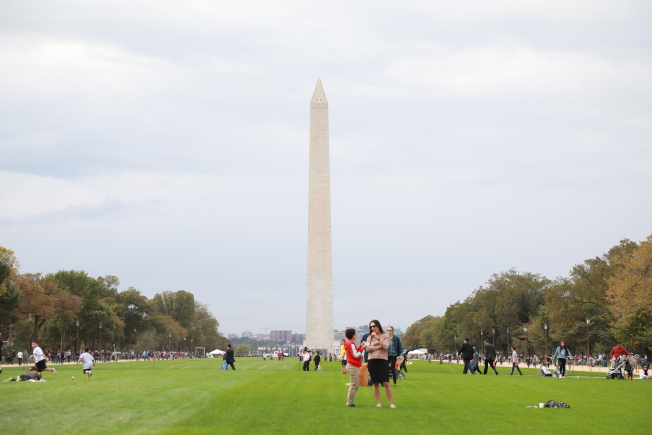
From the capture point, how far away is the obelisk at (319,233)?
→ 78250 mm

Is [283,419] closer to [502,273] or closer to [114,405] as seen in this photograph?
[114,405]

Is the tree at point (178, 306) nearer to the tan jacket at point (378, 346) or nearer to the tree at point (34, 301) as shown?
the tree at point (34, 301)

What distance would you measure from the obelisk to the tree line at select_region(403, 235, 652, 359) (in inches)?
888

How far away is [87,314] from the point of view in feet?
326

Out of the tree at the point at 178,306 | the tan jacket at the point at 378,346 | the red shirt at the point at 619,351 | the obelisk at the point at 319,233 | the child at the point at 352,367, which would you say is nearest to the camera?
the tan jacket at the point at 378,346

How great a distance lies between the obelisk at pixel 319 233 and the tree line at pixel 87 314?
83.9 ft

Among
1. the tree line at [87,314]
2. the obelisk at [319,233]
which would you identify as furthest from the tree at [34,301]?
the obelisk at [319,233]

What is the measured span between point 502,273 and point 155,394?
318 ft

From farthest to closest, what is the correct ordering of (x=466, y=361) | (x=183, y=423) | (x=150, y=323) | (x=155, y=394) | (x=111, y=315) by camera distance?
(x=150, y=323) < (x=111, y=315) < (x=466, y=361) < (x=155, y=394) < (x=183, y=423)

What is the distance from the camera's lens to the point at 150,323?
426ft

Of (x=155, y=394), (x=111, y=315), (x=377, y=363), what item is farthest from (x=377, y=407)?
(x=111, y=315)

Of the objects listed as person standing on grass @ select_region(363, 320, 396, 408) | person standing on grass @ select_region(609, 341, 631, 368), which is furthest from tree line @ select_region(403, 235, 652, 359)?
person standing on grass @ select_region(363, 320, 396, 408)

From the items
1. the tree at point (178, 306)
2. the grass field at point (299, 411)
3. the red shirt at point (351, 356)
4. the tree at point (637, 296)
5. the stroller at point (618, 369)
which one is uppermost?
the tree at point (178, 306)

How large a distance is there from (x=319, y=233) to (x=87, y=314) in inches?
1472
